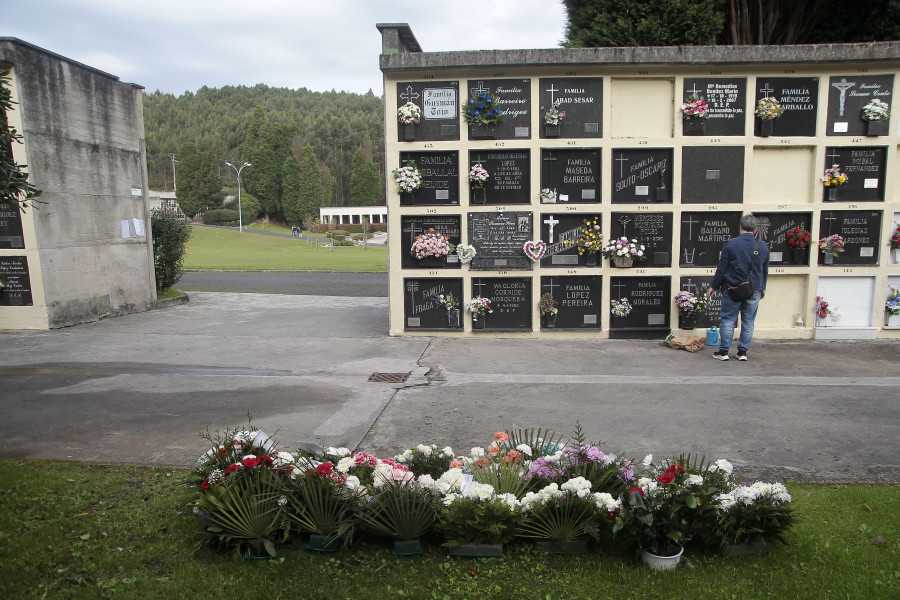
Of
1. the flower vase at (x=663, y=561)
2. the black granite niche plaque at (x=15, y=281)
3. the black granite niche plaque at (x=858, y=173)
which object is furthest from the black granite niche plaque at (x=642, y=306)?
the black granite niche plaque at (x=15, y=281)

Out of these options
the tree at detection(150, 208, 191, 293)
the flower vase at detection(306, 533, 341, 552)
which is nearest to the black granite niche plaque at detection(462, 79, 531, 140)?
the flower vase at detection(306, 533, 341, 552)

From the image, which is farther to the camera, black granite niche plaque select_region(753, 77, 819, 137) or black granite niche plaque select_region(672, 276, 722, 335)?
black granite niche plaque select_region(672, 276, 722, 335)

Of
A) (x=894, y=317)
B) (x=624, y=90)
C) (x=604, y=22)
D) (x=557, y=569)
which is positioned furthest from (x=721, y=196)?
(x=557, y=569)

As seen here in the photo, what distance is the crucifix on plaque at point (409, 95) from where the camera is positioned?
29.3ft

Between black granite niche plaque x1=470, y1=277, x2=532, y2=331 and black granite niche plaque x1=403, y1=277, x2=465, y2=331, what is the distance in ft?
1.11

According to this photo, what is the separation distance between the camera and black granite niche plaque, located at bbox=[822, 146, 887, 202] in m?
8.88

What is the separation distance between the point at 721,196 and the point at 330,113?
113 m

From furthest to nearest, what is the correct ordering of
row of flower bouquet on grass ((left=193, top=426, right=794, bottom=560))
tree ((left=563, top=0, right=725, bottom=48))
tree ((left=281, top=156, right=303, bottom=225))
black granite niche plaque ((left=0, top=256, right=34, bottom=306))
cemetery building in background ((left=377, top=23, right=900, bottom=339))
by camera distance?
1. tree ((left=281, top=156, right=303, bottom=225))
2. tree ((left=563, top=0, right=725, bottom=48))
3. black granite niche plaque ((left=0, top=256, right=34, bottom=306))
4. cemetery building in background ((left=377, top=23, right=900, bottom=339))
5. row of flower bouquet on grass ((left=193, top=426, right=794, bottom=560))

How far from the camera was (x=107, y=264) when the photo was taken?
11.0 meters

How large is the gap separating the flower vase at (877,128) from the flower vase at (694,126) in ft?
7.53

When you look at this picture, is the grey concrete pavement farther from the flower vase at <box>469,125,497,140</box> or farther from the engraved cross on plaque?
the flower vase at <box>469,125,497,140</box>

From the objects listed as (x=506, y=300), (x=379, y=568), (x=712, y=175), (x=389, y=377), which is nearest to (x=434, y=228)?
(x=506, y=300)

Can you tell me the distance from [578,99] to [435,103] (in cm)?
206

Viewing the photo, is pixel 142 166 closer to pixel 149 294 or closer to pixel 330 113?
pixel 149 294
